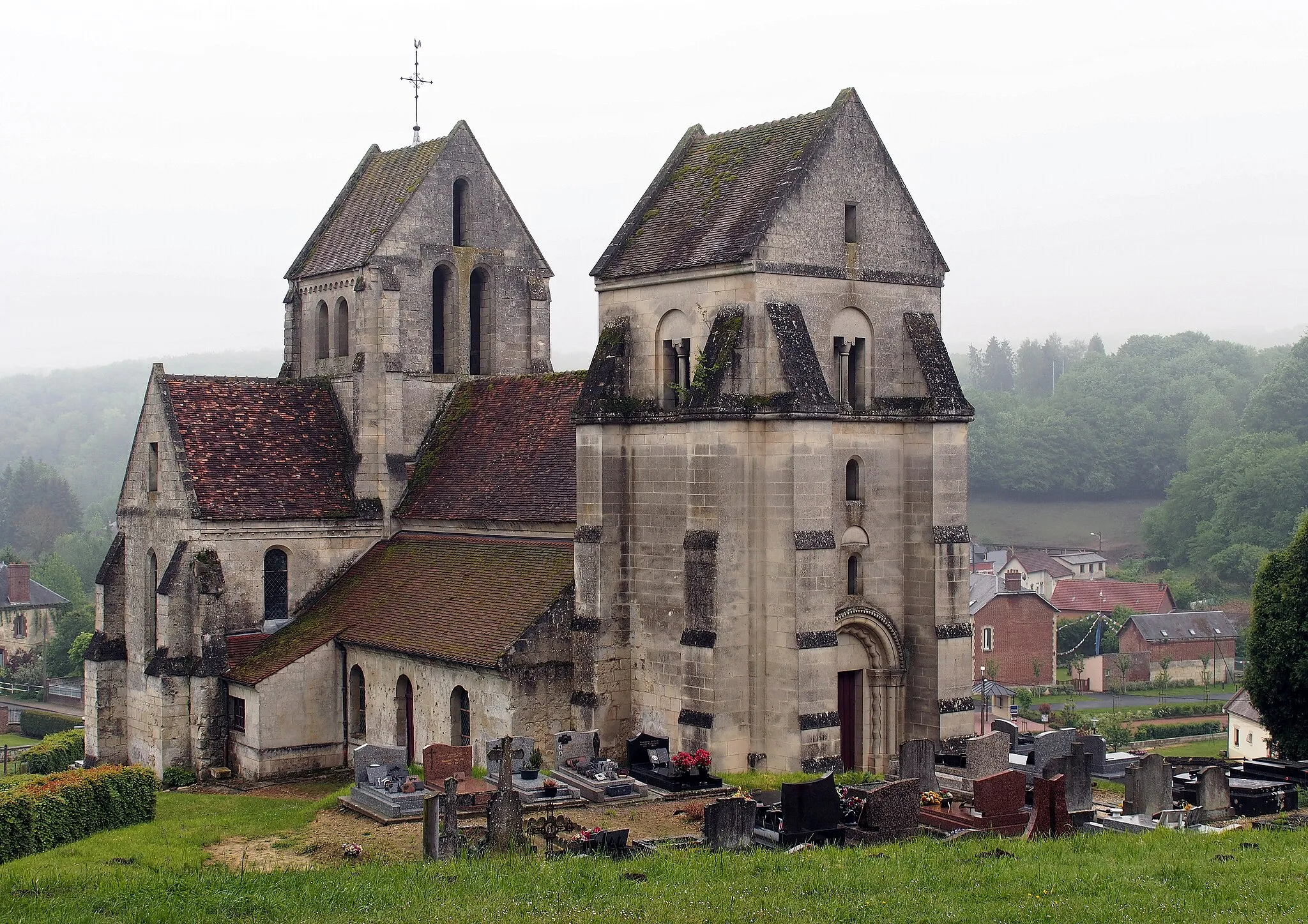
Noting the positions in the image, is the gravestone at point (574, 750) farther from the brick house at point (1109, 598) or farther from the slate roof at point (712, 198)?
the brick house at point (1109, 598)

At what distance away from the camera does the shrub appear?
4097cm

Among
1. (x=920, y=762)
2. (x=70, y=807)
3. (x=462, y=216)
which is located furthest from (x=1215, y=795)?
(x=462, y=216)

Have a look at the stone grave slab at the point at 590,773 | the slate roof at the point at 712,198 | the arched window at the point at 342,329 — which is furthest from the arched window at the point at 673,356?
the arched window at the point at 342,329

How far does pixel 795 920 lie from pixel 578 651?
53.0 ft

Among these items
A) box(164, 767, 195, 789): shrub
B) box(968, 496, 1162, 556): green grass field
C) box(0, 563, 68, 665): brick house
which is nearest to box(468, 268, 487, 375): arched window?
box(164, 767, 195, 789): shrub

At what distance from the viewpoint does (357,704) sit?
4025cm

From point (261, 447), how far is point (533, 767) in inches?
689

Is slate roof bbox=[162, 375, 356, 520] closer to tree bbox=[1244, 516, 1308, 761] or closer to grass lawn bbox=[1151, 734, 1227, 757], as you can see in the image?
tree bbox=[1244, 516, 1308, 761]

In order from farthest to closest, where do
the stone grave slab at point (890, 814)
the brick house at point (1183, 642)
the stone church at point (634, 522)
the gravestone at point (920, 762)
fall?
1. the brick house at point (1183, 642)
2. the stone church at point (634, 522)
3. the gravestone at point (920, 762)
4. the stone grave slab at point (890, 814)

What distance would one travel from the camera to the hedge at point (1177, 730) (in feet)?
241

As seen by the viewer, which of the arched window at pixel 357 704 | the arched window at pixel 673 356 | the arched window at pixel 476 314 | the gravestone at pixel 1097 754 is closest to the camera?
the gravestone at pixel 1097 754

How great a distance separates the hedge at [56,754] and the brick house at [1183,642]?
2663 inches

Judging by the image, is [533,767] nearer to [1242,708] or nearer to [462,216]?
[462,216]

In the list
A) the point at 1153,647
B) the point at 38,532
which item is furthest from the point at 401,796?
the point at 38,532
